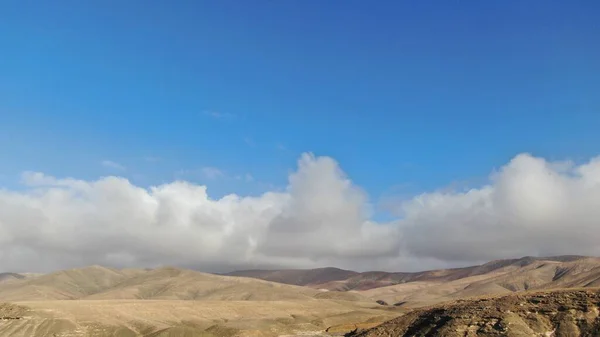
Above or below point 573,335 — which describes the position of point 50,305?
above

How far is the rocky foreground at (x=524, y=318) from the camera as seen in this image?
71.2 metres

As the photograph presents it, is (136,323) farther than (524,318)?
Yes

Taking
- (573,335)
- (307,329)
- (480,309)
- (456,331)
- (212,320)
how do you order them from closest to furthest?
(573,335)
(456,331)
(480,309)
(307,329)
(212,320)

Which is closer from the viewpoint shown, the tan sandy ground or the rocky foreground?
the rocky foreground

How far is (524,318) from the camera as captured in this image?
247ft

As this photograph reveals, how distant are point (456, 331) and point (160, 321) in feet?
416

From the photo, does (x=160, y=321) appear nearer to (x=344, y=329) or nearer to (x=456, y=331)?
(x=344, y=329)

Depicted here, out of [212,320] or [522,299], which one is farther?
[212,320]

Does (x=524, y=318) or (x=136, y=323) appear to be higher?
(x=136, y=323)

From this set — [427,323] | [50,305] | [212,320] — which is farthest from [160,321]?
[427,323]

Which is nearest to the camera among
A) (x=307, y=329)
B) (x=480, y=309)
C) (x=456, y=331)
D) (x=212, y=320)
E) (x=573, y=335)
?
(x=573, y=335)

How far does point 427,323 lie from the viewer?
8650cm

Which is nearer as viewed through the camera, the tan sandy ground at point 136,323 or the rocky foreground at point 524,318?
the rocky foreground at point 524,318

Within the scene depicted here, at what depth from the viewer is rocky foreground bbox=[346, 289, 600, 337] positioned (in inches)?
2803
